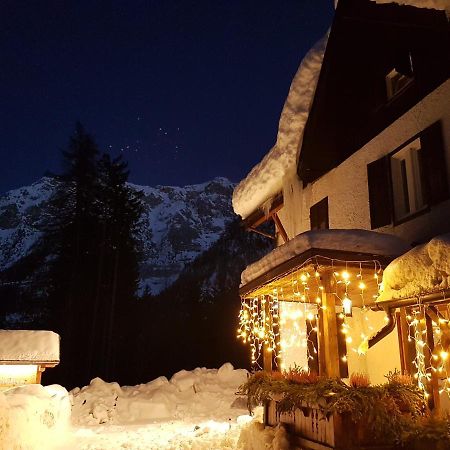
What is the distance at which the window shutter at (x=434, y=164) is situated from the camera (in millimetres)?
7703

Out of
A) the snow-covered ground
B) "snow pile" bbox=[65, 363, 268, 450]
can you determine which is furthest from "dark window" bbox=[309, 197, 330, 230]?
the snow-covered ground

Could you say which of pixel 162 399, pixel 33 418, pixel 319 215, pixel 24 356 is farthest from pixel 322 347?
pixel 162 399

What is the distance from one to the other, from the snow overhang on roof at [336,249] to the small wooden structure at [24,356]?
7438 millimetres

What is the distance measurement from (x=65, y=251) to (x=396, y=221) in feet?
78.3

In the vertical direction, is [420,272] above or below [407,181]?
below

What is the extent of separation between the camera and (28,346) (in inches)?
476

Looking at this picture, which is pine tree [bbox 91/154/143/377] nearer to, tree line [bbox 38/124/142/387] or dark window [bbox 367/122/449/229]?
tree line [bbox 38/124/142/387]

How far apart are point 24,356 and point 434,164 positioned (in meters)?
10.7

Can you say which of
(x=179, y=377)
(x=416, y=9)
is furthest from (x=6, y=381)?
(x=416, y=9)

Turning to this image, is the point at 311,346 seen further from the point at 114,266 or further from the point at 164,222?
the point at 164,222

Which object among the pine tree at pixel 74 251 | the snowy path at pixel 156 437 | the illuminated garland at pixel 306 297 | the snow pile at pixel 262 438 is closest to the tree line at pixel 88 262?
the pine tree at pixel 74 251

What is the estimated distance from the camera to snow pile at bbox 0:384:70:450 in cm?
757

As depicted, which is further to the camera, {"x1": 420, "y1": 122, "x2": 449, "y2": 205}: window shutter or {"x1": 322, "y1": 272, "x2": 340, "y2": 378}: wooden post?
{"x1": 420, "y1": 122, "x2": 449, "y2": 205}: window shutter

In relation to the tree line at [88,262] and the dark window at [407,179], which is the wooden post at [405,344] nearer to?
the dark window at [407,179]
